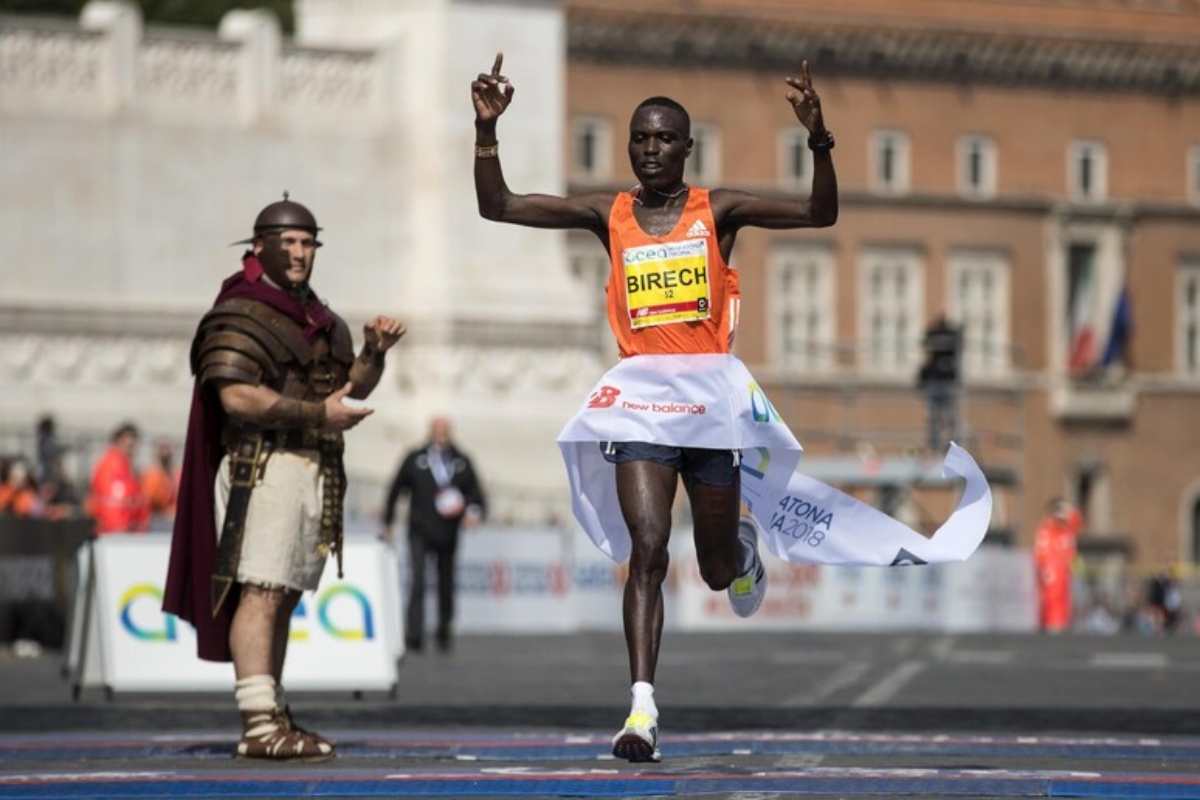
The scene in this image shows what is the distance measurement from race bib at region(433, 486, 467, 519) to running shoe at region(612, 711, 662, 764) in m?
16.8

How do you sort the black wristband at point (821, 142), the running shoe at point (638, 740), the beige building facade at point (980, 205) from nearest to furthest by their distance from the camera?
the running shoe at point (638, 740) → the black wristband at point (821, 142) → the beige building facade at point (980, 205)

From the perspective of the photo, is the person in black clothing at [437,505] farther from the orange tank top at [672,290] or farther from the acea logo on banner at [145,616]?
the orange tank top at [672,290]

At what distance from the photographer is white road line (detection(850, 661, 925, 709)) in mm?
18781

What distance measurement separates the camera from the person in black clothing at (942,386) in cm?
4525

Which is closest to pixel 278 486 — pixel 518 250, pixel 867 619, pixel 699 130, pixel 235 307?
pixel 235 307

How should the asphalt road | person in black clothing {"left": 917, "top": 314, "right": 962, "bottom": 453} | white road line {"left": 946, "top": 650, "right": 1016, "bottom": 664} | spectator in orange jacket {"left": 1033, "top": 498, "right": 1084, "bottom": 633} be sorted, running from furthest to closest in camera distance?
person in black clothing {"left": 917, "top": 314, "right": 962, "bottom": 453} → spectator in orange jacket {"left": 1033, "top": 498, "right": 1084, "bottom": 633} → white road line {"left": 946, "top": 650, "right": 1016, "bottom": 664} → the asphalt road

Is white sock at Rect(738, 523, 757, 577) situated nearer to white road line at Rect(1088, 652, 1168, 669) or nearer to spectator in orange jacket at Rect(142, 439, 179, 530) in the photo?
white road line at Rect(1088, 652, 1168, 669)

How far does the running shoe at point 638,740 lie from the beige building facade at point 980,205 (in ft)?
208

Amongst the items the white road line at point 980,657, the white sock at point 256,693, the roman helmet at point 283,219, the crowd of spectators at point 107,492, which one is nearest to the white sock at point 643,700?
the white sock at point 256,693

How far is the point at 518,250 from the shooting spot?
47562 mm

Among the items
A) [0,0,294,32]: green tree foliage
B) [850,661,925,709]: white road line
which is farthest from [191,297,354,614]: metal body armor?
[0,0,294,32]: green tree foliage

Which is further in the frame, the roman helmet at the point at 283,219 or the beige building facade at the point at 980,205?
the beige building facade at the point at 980,205

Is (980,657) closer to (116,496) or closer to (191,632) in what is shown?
(116,496)

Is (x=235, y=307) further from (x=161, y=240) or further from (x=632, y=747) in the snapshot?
(x=161, y=240)
